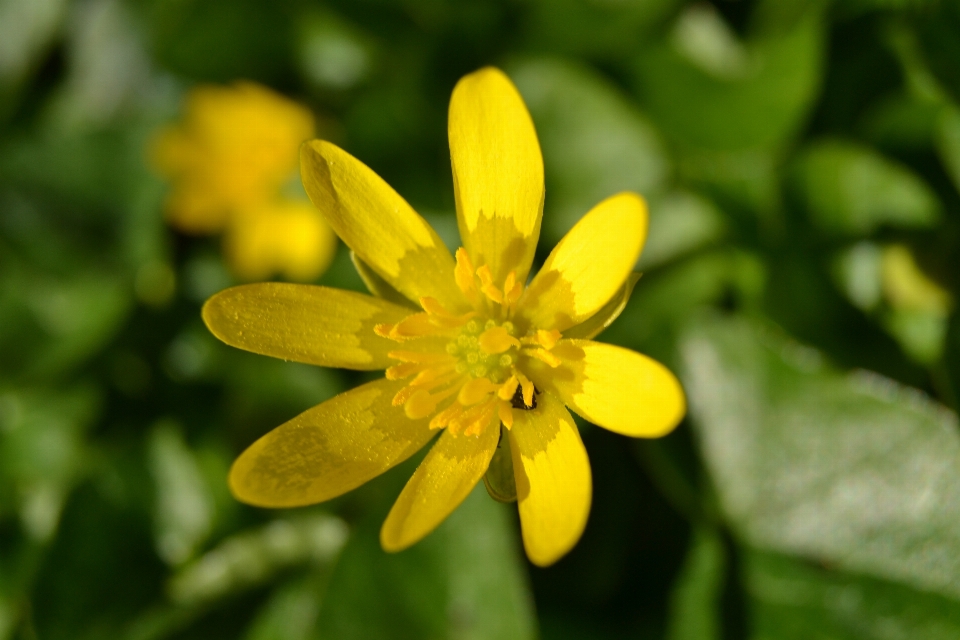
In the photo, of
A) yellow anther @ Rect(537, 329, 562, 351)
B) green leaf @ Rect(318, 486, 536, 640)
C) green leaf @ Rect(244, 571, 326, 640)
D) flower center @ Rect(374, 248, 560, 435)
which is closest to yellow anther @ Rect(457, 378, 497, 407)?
flower center @ Rect(374, 248, 560, 435)

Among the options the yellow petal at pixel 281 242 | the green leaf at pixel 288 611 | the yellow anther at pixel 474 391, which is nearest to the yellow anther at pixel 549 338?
the yellow anther at pixel 474 391

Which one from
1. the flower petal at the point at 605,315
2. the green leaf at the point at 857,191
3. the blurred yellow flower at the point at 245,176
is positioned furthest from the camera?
the blurred yellow flower at the point at 245,176

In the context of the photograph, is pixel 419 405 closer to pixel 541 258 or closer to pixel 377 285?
pixel 377 285

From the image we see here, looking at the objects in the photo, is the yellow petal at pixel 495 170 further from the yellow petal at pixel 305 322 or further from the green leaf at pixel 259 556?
the green leaf at pixel 259 556

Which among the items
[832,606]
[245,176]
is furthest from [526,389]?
[245,176]

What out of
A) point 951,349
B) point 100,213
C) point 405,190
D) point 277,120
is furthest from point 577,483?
point 100,213

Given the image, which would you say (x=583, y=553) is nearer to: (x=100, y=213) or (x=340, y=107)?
(x=340, y=107)

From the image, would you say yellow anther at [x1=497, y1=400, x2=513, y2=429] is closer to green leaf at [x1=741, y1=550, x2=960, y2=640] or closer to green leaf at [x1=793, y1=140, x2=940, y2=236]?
green leaf at [x1=741, y1=550, x2=960, y2=640]

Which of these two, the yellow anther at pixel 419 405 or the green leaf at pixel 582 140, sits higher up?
the green leaf at pixel 582 140
